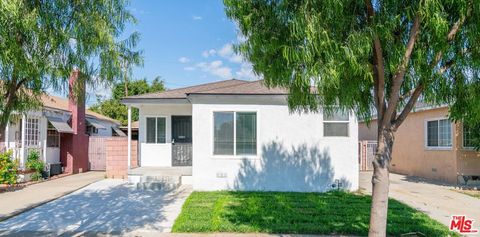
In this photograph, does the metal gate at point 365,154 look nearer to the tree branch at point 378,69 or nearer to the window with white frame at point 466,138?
the window with white frame at point 466,138

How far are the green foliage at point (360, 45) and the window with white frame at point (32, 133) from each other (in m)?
14.5

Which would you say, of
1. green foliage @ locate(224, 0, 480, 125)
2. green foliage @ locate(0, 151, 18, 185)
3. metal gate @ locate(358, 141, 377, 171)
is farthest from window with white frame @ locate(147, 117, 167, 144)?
green foliage @ locate(224, 0, 480, 125)

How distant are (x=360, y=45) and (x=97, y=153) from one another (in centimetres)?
1910

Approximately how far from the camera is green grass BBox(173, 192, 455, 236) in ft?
23.9

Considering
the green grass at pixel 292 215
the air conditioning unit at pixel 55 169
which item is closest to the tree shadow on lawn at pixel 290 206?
the green grass at pixel 292 215

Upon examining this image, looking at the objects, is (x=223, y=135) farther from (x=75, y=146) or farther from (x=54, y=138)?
(x=54, y=138)

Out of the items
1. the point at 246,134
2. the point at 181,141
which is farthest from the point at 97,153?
the point at 246,134

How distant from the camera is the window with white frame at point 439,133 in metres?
15.3

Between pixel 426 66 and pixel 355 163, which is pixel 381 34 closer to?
pixel 426 66

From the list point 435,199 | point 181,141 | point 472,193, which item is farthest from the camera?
point 181,141

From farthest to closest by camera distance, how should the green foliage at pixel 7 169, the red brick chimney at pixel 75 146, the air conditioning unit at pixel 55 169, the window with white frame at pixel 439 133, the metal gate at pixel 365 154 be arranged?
1. the metal gate at pixel 365 154
2. the red brick chimney at pixel 75 146
3. the air conditioning unit at pixel 55 169
4. the window with white frame at pixel 439 133
5. the green foliage at pixel 7 169

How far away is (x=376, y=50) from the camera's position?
4137 millimetres

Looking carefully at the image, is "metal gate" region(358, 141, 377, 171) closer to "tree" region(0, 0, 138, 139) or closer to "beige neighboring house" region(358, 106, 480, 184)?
"beige neighboring house" region(358, 106, 480, 184)

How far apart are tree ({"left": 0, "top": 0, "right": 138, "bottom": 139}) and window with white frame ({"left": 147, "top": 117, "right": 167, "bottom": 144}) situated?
10743 mm
